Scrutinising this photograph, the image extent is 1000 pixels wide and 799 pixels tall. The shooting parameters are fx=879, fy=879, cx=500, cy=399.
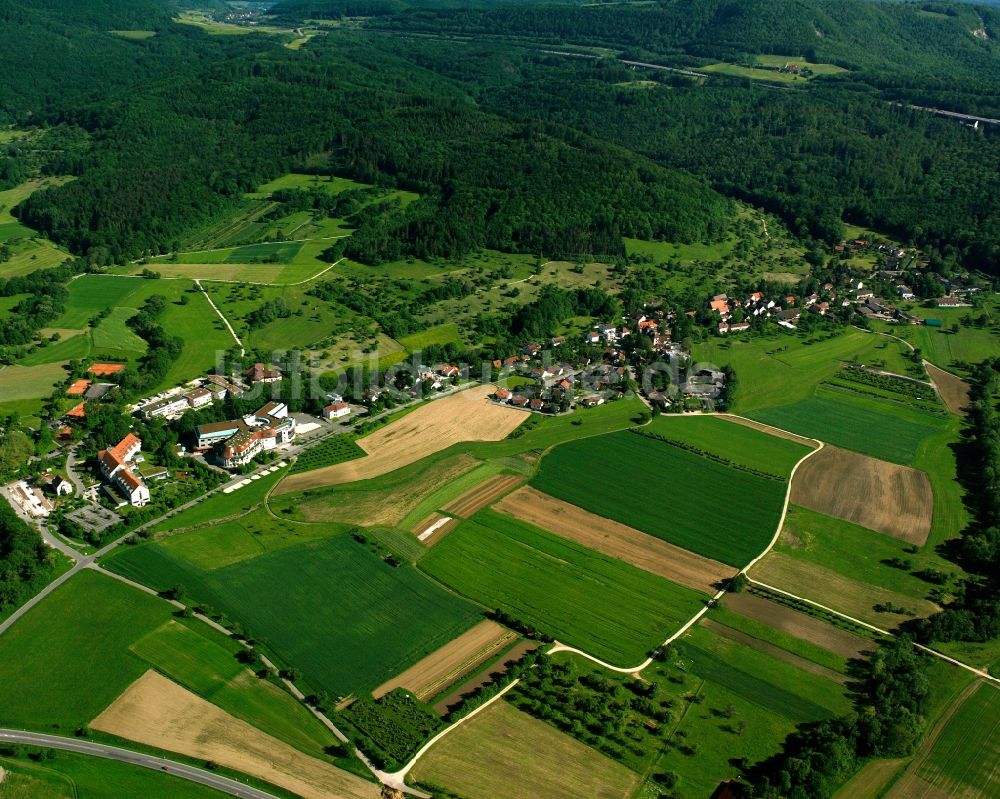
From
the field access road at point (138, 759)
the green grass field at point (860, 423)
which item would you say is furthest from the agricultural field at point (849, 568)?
the field access road at point (138, 759)

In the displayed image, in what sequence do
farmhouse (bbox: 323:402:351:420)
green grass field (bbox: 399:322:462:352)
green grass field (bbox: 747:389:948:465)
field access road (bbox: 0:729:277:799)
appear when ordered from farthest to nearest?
green grass field (bbox: 399:322:462:352) < farmhouse (bbox: 323:402:351:420) < green grass field (bbox: 747:389:948:465) < field access road (bbox: 0:729:277:799)

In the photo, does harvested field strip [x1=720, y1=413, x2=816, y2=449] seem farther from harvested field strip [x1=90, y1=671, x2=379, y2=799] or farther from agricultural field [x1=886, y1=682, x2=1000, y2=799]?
harvested field strip [x1=90, y1=671, x2=379, y2=799]

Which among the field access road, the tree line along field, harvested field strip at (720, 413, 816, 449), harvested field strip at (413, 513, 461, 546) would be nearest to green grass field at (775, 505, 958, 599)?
harvested field strip at (720, 413, 816, 449)

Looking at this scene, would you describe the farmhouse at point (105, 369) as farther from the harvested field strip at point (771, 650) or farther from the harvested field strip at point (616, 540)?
the harvested field strip at point (771, 650)

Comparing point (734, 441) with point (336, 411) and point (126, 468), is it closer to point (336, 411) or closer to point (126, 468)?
point (336, 411)

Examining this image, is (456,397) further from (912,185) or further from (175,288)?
(912,185)

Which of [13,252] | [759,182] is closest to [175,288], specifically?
[13,252]
